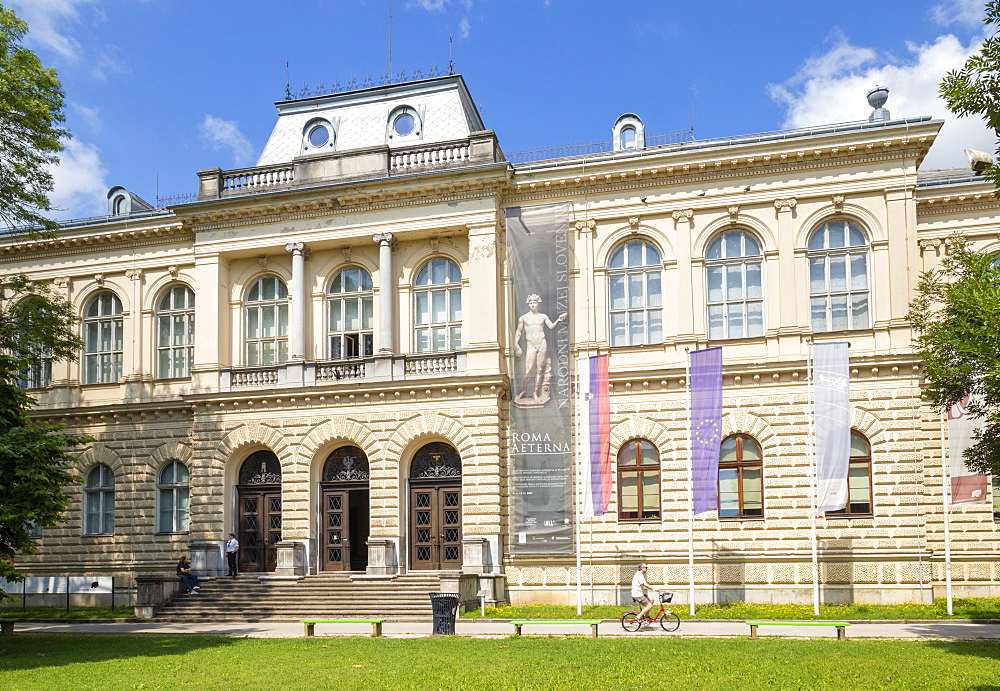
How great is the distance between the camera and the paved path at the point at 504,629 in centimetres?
2213

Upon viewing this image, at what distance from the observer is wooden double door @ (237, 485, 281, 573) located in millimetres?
33000

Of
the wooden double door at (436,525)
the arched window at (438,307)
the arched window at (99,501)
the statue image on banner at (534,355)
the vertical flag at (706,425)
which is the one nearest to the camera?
the vertical flag at (706,425)

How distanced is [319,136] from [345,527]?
46.0ft

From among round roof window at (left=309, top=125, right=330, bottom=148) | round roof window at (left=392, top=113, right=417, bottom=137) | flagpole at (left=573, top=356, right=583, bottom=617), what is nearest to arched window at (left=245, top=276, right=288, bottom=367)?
round roof window at (left=309, top=125, right=330, bottom=148)

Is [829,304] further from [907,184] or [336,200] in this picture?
[336,200]

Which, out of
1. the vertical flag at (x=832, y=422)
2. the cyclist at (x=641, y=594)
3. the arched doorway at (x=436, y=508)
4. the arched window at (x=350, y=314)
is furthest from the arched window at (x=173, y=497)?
the vertical flag at (x=832, y=422)

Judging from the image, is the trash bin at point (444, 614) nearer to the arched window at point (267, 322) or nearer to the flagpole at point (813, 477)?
the flagpole at point (813, 477)

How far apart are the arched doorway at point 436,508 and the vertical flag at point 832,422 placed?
10.9m

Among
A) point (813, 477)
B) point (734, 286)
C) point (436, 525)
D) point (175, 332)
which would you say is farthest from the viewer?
point (175, 332)

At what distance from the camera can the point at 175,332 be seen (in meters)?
35.8

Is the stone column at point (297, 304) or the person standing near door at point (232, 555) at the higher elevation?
the stone column at point (297, 304)

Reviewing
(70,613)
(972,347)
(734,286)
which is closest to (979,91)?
(972,347)

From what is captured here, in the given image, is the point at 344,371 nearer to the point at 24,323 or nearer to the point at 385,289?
the point at 385,289

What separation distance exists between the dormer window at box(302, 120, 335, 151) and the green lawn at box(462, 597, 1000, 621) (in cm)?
1744
